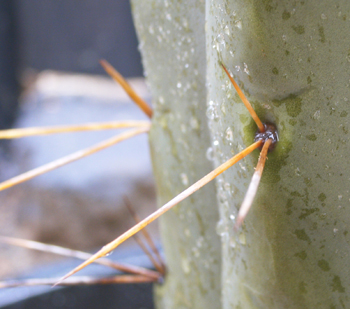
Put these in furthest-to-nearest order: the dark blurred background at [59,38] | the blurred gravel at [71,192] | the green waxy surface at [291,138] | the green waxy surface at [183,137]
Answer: the dark blurred background at [59,38] → the blurred gravel at [71,192] → the green waxy surface at [183,137] → the green waxy surface at [291,138]

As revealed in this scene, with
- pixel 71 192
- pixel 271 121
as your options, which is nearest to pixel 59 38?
pixel 71 192

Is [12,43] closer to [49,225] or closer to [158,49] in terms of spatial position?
[49,225]

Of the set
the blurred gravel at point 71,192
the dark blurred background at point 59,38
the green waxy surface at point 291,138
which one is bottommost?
the green waxy surface at point 291,138

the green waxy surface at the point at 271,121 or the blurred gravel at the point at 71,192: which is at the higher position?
the blurred gravel at the point at 71,192

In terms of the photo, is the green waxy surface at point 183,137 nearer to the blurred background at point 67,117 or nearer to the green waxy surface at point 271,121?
the green waxy surface at point 271,121

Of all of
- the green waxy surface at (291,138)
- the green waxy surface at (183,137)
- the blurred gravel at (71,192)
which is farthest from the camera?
the blurred gravel at (71,192)

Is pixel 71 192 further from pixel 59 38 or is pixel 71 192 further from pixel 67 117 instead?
pixel 59 38

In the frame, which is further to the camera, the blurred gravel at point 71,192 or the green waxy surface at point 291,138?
the blurred gravel at point 71,192

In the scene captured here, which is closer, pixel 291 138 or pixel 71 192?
pixel 291 138

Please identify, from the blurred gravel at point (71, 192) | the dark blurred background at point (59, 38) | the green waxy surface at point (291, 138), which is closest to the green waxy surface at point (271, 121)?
the green waxy surface at point (291, 138)

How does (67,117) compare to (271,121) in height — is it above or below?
above
